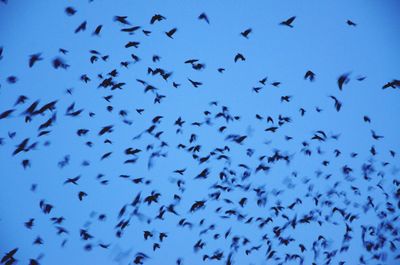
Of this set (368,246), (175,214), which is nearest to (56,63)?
(175,214)

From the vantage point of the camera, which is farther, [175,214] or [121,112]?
[175,214]

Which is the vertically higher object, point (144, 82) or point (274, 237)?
point (144, 82)

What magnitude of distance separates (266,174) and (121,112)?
3.85 meters

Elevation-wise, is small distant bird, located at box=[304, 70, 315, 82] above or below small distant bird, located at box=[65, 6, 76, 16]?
below

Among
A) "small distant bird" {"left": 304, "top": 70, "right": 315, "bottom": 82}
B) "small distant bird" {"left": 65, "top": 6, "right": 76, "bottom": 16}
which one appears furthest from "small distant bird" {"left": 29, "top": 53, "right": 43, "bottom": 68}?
"small distant bird" {"left": 304, "top": 70, "right": 315, "bottom": 82}

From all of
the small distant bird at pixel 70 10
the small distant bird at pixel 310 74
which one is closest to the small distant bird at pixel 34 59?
the small distant bird at pixel 70 10

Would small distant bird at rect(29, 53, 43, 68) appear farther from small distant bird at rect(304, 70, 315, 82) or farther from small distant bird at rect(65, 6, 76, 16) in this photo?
small distant bird at rect(304, 70, 315, 82)

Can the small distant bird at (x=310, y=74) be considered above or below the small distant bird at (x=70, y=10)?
below

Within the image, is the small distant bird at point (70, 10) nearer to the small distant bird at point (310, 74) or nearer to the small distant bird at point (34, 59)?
the small distant bird at point (34, 59)

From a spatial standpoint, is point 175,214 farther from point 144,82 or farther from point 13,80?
point 13,80

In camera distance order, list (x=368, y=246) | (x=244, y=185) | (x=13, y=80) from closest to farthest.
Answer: (x=13, y=80)
(x=244, y=185)
(x=368, y=246)

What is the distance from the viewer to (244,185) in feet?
21.9

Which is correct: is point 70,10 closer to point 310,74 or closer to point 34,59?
point 34,59

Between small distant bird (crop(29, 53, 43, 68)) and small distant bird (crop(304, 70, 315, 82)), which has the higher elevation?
small distant bird (crop(29, 53, 43, 68))
